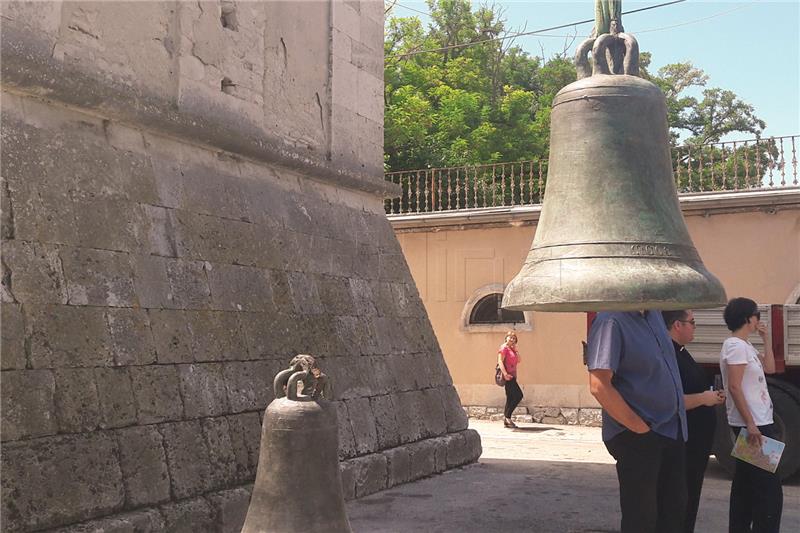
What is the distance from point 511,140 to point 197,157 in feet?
58.6

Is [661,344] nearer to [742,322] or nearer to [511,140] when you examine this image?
[742,322]

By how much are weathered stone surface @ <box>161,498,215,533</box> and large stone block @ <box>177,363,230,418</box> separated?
0.53 m

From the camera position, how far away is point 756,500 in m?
4.58

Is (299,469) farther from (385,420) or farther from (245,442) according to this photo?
(385,420)

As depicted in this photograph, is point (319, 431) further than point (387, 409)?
No

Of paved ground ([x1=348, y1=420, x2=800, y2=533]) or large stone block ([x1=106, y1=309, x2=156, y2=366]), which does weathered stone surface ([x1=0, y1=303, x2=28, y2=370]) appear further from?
paved ground ([x1=348, y1=420, x2=800, y2=533])

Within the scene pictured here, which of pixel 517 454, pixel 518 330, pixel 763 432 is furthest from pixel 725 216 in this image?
pixel 763 432

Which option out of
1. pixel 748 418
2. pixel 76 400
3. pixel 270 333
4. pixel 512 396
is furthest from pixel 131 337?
pixel 512 396

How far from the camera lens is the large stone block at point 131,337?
4691mm

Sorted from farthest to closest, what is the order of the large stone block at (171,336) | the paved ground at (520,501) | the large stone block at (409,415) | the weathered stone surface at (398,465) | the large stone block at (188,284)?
the large stone block at (409,415) → the weathered stone surface at (398,465) → the paved ground at (520,501) → the large stone block at (188,284) → the large stone block at (171,336)

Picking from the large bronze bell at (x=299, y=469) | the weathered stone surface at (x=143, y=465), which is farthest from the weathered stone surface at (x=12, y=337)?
the large bronze bell at (x=299, y=469)

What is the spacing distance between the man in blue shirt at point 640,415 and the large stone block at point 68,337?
103 inches

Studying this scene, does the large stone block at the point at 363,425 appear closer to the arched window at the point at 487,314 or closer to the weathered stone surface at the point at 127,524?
the weathered stone surface at the point at 127,524

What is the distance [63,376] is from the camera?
14.1 ft
